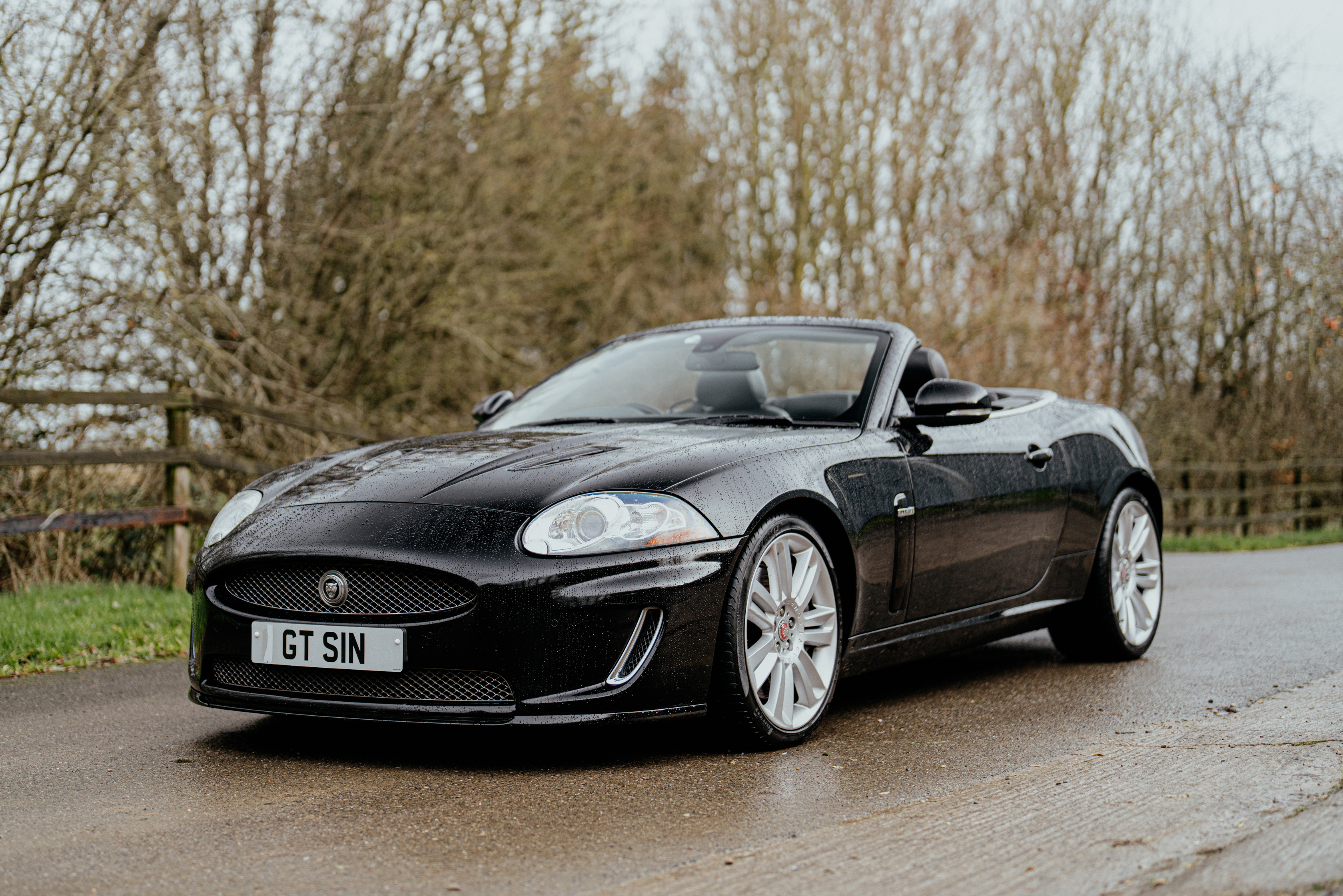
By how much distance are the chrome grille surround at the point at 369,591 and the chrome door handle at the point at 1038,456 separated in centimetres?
285

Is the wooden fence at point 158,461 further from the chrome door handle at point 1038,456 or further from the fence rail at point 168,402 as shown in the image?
the chrome door handle at point 1038,456

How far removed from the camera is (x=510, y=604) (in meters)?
3.82

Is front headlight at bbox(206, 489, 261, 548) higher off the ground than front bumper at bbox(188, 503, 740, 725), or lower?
higher

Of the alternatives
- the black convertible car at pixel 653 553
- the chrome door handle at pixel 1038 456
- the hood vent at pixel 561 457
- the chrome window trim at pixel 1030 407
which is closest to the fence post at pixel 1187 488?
the chrome window trim at pixel 1030 407

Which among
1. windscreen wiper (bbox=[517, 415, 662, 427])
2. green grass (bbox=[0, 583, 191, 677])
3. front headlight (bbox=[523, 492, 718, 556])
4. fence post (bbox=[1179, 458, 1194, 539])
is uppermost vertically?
windscreen wiper (bbox=[517, 415, 662, 427])

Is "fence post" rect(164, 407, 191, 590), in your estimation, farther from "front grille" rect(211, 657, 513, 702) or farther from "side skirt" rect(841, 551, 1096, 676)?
"side skirt" rect(841, 551, 1096, 676)

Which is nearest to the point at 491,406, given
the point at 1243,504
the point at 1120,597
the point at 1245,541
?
the point at 1120,597

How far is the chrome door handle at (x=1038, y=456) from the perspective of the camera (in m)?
5.78

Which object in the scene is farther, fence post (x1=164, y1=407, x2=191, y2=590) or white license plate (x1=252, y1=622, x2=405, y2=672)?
fence post (x1=164, y1=407, x2=191, y2=590)

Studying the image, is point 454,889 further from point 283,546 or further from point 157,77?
point 157,77

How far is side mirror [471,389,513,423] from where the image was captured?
603 cm

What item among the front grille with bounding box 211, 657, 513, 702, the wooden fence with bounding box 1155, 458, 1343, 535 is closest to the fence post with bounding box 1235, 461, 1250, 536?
the wooden fence with bounding box 1155, 458, 1343, 535

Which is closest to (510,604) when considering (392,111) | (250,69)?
(250,69)

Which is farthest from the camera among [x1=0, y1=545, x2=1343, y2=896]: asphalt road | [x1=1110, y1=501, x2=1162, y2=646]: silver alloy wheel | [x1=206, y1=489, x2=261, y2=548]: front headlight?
[x1=1110, y1=501, x2=1162, y2=646]: silver alloy wheel
